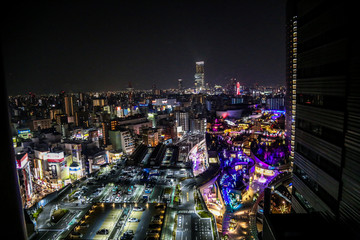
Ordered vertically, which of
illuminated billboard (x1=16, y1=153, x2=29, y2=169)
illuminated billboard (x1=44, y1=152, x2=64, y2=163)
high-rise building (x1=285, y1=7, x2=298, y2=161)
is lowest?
illuminated billboard (x1=44, y1=152, x2=64, y2=163)

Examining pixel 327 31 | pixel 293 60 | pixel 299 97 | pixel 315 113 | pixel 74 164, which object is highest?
pixel 293 60

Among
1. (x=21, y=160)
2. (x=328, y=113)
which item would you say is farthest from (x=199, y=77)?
(x=328, y=113)

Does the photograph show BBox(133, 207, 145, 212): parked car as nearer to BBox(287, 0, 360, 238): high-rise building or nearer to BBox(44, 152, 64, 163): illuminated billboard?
BBox(287, 0, 360, 238): high-rise building

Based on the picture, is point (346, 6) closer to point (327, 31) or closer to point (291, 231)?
point (327, 31)

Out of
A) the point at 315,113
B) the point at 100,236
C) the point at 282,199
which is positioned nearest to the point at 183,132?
the point at 282,199

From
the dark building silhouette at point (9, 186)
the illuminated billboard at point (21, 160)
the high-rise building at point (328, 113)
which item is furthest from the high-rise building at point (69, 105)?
the dark building silhouette at point (9, 186)

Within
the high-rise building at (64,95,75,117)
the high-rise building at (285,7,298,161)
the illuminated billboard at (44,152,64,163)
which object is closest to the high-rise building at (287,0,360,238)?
the high-rise building at (285,7,298,161)

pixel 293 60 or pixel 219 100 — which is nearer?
pixel 293 60

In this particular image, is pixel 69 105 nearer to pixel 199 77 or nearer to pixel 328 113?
pixel 328 113

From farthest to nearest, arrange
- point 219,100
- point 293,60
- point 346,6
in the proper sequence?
point 219,100 → point 293,60 → point 346,6
